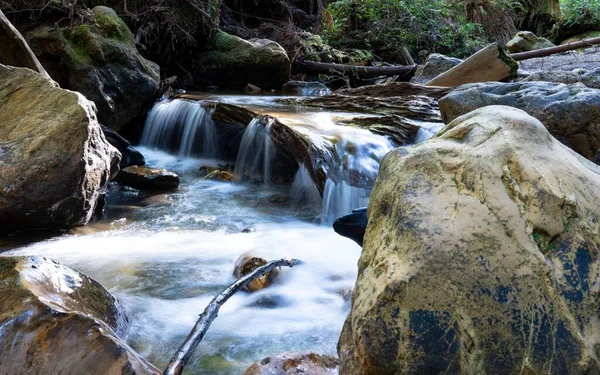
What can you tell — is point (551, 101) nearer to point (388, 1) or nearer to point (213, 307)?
point (213, 307)

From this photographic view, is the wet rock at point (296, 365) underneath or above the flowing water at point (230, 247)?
above

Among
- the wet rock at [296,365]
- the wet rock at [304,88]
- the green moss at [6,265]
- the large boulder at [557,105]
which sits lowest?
the wet rock at [296,365]

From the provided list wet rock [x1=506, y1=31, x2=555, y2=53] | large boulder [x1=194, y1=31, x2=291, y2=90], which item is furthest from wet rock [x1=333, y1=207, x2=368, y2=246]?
wet rock [x1=506, y1=31, x2=555, y2=53]

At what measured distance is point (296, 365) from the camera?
8.13ft

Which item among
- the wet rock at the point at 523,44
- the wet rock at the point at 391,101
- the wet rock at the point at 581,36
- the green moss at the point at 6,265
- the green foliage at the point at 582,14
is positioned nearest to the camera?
the green moss at the point at 6,265

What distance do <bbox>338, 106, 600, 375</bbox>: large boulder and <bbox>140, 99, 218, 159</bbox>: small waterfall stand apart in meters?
6.15

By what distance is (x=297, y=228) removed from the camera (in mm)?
5387

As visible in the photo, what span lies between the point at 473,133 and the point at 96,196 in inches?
149

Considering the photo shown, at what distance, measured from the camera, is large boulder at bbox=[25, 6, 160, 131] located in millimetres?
7543

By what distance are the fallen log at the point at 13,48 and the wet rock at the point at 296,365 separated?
15.3ft

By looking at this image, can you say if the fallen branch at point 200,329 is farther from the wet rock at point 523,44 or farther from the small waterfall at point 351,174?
the wet rock at point 523,44

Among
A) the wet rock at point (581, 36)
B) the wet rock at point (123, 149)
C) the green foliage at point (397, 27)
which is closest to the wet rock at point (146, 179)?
the wet rock at point (123, 149)

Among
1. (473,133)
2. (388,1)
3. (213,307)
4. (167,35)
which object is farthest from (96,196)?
(388,1)

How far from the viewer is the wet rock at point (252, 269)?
3.72 meters
